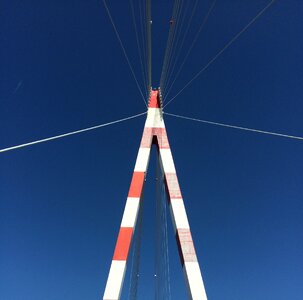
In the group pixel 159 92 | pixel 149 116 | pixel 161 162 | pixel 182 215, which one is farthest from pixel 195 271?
pixel 159 92

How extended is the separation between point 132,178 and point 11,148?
3643 millimetres

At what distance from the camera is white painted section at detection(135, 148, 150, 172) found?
23.0 ft

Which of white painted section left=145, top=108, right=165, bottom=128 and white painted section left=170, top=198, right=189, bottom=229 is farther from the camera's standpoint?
white painted section left=145, top=108, right=165, bottom=128

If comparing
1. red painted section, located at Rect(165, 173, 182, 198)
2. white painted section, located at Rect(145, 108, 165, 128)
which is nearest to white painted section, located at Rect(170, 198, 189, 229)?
red painted section, located at Rect(165, 173, 182, 198)

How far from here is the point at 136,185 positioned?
6.77 m

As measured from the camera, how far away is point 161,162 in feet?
23.8

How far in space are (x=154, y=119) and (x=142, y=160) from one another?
110cm

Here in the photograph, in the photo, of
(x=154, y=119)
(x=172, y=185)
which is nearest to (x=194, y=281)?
(x=172, y=185)

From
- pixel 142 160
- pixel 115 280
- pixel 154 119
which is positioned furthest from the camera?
pixel 154 119

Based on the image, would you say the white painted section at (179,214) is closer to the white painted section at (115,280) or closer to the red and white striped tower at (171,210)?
the red and white striped tower at (171,210)

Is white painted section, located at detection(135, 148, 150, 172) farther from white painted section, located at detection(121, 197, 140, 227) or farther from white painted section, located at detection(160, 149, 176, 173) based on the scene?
white painted section, located at detection(121, 197, 140, 227)

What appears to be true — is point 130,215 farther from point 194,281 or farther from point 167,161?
point 194,281

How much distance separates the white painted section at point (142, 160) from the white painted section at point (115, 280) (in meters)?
1.84

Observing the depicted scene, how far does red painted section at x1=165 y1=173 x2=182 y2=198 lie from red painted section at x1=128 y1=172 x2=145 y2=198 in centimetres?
49
